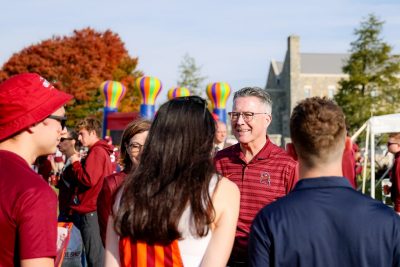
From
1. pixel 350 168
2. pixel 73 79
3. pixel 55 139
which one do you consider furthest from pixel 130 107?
pixel 55 139

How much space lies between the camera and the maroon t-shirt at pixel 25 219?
214 cm

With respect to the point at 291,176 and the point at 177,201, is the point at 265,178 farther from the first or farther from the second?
the point at 177,201

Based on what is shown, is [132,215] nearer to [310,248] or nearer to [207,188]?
[207,188]

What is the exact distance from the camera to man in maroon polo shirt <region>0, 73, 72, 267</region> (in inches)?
84.4

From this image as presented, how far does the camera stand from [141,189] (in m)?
2.47

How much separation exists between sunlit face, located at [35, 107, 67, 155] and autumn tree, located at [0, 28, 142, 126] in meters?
38.2

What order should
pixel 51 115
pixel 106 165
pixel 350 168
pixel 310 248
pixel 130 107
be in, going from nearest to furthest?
1. pixel 310 248
2. pixel 51 115
3. pixel 106 165
4. pixel 350 168
5. pixel 130 107

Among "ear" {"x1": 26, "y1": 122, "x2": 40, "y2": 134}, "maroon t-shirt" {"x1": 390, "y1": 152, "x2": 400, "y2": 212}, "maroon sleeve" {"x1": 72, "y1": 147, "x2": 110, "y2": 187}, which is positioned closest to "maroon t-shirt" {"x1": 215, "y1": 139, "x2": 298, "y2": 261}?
"ear" {"x1": 26, "y1": 122, "x2": 40, "y2": 134}

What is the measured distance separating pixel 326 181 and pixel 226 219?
0.43m

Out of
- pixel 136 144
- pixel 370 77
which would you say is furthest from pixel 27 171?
pixel 370 77

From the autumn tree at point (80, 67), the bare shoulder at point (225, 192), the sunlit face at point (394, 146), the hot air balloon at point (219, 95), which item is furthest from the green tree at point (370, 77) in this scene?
the bare shoulder at point (225, 192)

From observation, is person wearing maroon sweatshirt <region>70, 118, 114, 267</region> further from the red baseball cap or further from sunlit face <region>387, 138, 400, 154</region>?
sunlit face <region>387, 138, 400, 154</region>

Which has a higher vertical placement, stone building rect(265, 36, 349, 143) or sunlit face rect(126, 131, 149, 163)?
stone building rect(265, 36, 349, 143)

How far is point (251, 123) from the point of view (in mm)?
4414
